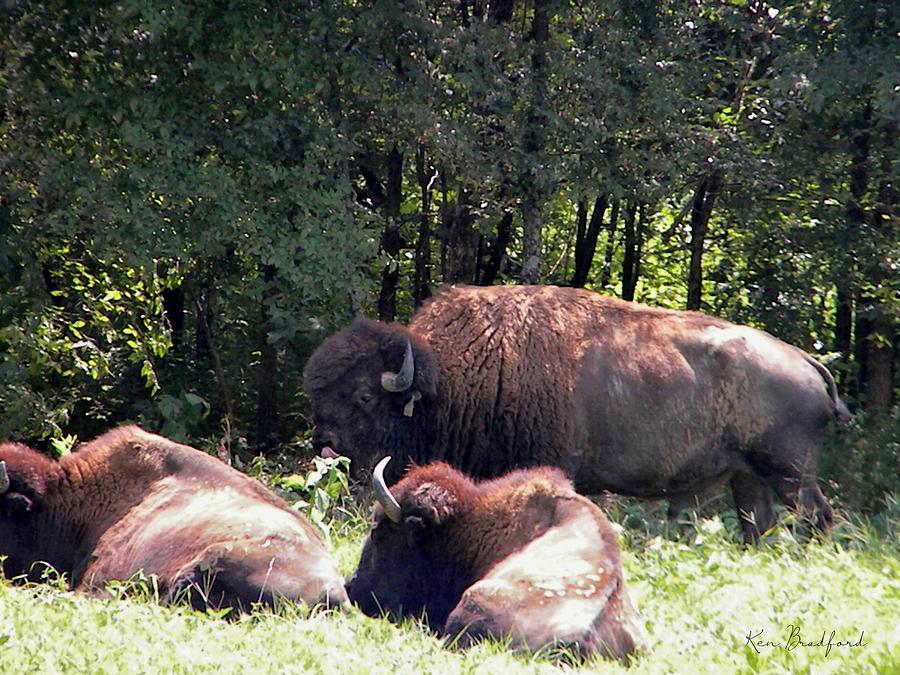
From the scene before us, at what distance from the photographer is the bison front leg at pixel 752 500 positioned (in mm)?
10492

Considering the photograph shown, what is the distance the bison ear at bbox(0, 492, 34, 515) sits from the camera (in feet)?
27.1

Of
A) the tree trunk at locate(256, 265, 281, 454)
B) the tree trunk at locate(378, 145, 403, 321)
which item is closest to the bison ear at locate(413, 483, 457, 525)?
the tree trunk at locate(378, 145, 403, 321)

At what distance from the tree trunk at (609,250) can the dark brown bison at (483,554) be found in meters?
9.60

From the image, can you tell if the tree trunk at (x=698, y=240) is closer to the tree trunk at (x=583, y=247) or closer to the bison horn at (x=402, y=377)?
the tree trunk at (x=583, y=247)

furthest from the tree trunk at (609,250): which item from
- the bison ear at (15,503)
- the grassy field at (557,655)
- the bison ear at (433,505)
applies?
the bison ear at (15,503)

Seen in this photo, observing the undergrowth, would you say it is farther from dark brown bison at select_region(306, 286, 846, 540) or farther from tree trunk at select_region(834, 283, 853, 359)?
tree trunk at select_region(834, 283, 853, 359)

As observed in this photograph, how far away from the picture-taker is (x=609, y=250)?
17.6 meters

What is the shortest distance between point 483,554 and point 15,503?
2958mm

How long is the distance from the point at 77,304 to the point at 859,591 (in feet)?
30.0

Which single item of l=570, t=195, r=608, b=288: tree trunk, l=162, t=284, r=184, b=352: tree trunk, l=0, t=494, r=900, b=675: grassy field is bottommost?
l=162, t=284, r=184, b=352: tree trunk

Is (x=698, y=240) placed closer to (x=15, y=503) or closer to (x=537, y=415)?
(x=537, y=415)

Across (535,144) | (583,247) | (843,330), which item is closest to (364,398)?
(535,144)
